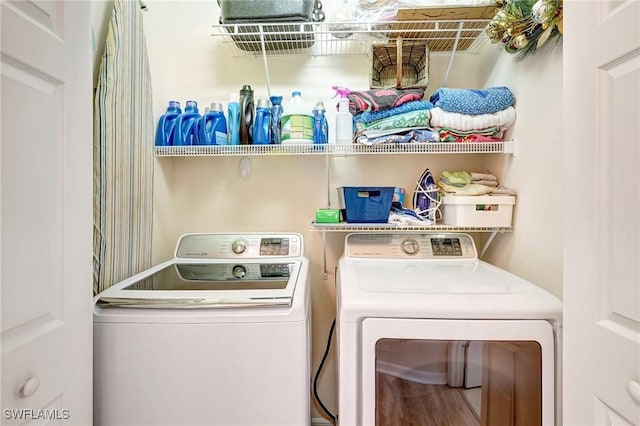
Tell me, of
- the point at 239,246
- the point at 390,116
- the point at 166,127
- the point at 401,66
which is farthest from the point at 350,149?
the point at 166,127

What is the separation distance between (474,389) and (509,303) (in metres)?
0.31

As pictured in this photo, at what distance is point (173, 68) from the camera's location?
6.06 feet

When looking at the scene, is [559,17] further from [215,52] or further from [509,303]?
[215,52]

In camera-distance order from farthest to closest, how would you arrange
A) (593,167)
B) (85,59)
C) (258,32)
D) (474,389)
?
(258,32) < (474,389) < (85,59) < (593,167)

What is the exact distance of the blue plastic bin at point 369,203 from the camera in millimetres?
1521

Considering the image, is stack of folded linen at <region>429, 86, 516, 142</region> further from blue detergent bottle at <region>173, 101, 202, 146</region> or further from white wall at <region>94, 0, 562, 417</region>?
blue detergent bottle at <region>173, 101, 202, 146</region>

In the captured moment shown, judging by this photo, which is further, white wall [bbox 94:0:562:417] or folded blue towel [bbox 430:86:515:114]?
white wall [bbox 94:0:562:417]

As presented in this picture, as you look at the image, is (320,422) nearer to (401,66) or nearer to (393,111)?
(393,111)

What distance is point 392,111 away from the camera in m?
1.53

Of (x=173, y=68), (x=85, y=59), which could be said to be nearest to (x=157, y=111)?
(x=173, y=68)

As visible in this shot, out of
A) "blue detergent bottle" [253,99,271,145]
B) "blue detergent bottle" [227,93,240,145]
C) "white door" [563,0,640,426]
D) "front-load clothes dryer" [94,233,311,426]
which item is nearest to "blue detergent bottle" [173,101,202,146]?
"blue detergent bottle" [227,93,240,145]

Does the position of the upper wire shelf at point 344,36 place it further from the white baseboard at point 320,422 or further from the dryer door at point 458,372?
the white baseboard at point 320,422

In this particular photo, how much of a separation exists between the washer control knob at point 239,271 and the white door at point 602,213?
1.21m

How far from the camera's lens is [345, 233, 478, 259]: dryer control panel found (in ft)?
5.09
